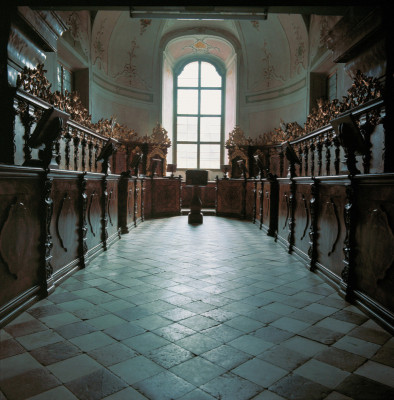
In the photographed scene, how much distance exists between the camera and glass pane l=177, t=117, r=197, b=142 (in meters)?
14.8

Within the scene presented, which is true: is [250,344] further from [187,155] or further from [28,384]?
[187,155]

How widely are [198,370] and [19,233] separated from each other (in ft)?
5.08

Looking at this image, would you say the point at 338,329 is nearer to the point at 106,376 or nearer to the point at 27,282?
the point at 106,376

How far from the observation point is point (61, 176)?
3168 millimetres

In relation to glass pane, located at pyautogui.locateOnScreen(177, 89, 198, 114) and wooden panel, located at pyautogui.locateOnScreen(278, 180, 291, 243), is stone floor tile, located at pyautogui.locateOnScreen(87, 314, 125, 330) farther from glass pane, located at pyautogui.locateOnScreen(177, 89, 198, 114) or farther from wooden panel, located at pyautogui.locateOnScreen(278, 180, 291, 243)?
glass pane, located at pyautogui.locateOnScreen(177, 89, 198, 114)

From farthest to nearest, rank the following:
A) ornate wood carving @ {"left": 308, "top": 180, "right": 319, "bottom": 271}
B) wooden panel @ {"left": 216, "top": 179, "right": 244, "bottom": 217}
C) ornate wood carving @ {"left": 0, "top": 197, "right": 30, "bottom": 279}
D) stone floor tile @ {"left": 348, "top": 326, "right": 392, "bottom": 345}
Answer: wooden panel @ {"left": 216, "top": 179, "right": 244, "bottom": 217} < ornate wood carving @ {"left": 308, "top": 180, "right": 319, "bottom": 271} < ornate wood carving @ {"left": 0, "top": 197, "right": 30, "bottom": 279} < stone floor tile @ {"left": 348, "top": 326, "right": 392, "bottom": 345}

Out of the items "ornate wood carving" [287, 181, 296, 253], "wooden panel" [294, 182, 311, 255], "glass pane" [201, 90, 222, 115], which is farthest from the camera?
"glass pane" [201, 90, 222, 115]

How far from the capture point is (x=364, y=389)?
5.00 ft

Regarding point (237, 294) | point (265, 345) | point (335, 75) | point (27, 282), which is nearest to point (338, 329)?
point (265, 345)

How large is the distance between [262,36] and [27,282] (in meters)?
12.8

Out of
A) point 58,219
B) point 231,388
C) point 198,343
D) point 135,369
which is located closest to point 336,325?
point 198,343

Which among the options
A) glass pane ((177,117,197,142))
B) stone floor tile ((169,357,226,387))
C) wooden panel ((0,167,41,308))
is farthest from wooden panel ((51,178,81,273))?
glass pane ((177,117,197,142))

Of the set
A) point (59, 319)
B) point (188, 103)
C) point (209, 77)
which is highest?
point (209, 77)

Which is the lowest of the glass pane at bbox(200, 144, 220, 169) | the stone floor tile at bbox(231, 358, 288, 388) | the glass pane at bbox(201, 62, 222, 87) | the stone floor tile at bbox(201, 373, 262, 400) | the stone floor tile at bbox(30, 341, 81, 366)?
the stone floor tile at bbox(30, 341, 81, 366)
